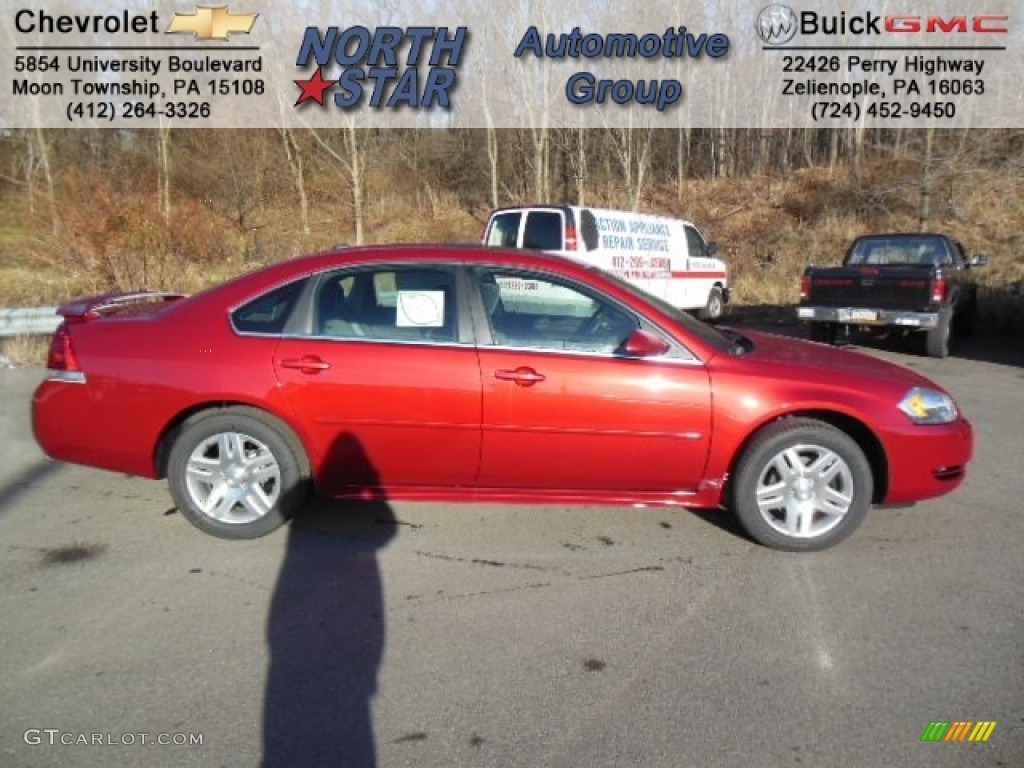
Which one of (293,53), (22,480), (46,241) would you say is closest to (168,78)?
(293,53)

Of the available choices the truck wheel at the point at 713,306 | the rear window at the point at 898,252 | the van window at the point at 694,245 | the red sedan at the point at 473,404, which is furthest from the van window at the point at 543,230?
the red sedan at the point at 473,404

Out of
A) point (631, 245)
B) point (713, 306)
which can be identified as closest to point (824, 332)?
point (631, 245)

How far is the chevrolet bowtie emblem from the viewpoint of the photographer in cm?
1962

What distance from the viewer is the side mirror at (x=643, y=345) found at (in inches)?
135

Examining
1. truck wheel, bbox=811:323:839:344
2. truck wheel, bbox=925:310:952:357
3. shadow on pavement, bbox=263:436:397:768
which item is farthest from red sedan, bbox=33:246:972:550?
truck wheel, bbox=811:323:839:344

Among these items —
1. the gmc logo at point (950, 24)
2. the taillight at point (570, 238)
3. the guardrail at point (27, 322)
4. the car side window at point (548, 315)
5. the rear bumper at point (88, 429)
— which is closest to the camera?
the car side window at point (548, 315)

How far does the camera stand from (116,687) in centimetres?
252

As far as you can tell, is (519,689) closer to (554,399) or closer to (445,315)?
(554,399)

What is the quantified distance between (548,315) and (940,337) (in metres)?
7.84

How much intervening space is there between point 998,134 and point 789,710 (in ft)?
51.3

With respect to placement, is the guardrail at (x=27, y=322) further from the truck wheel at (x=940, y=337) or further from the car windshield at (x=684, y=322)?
the truck wheel at (x=940, y=337)

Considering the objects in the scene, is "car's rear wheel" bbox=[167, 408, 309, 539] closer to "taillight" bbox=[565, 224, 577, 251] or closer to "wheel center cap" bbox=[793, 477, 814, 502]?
"wheel center cap" bbox=[793, 477, 814, 502]

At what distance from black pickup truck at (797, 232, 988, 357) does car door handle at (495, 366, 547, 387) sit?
7.56 metres

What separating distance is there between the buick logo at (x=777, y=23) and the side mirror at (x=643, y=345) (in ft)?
80.4
